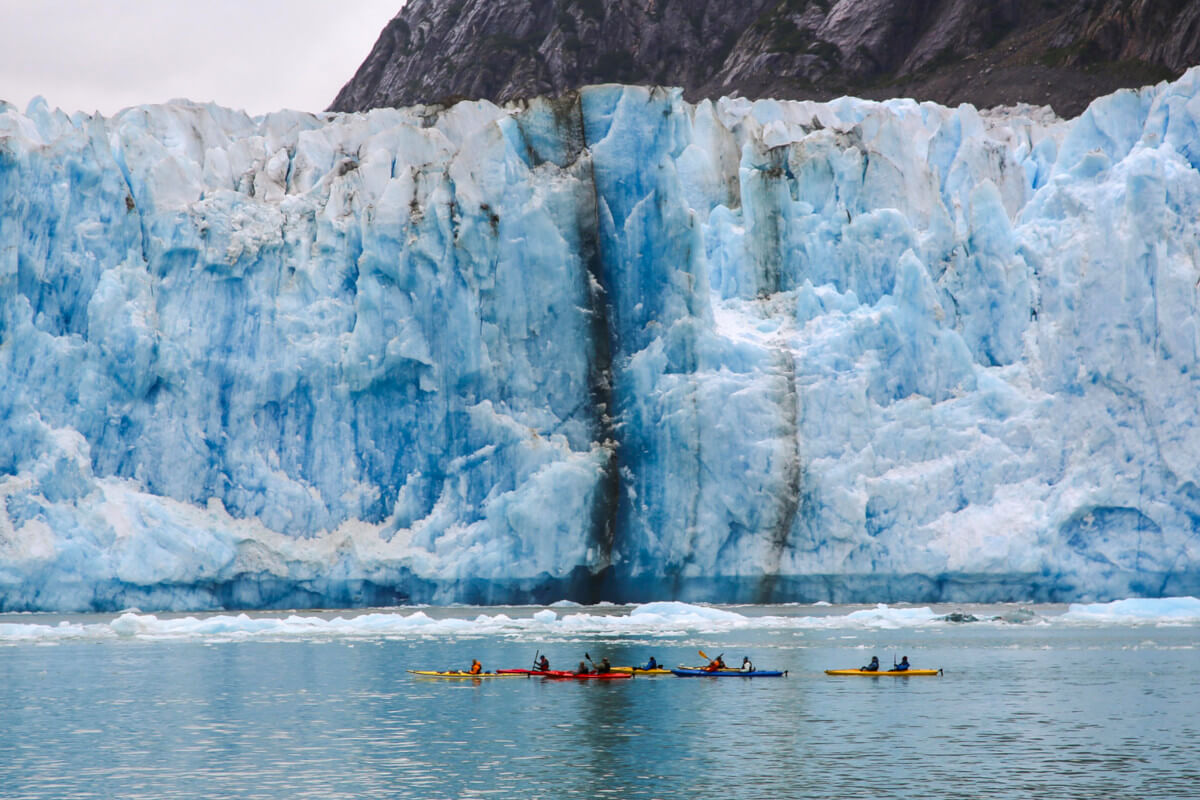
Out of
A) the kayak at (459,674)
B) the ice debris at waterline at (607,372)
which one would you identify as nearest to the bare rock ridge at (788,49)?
the ice debris at waterline at (607,372)

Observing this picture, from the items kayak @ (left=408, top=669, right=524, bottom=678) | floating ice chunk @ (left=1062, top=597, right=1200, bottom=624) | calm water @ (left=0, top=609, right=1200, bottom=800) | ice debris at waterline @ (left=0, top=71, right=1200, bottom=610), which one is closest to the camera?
calm water @ (left=0, top=609, right=1200, bottom=800)

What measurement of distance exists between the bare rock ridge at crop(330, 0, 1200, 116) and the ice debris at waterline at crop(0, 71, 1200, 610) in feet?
52.8

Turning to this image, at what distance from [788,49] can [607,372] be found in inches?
1222

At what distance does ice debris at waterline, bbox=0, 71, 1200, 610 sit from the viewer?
36156 mm

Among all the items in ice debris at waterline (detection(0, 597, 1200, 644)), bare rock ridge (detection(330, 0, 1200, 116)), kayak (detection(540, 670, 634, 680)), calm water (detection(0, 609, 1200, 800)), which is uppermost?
bare rock ridge (detection(330, 0, 1200, 116))

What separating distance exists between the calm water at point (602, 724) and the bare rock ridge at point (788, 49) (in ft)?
102

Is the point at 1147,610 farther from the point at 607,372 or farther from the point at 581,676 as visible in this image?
the point at 581,676

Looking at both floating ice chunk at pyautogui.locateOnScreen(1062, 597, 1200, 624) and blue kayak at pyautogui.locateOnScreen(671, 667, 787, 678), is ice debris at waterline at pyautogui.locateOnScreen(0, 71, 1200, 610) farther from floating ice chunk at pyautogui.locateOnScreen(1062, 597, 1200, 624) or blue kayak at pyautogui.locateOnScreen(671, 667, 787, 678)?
blue kayak at pyautogui.locateOnScreen(671, 667, 787, 678)

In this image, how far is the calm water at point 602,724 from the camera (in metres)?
16.6

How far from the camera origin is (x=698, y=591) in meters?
38.3

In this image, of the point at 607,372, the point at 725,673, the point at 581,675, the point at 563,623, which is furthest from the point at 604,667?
the point at 607,372

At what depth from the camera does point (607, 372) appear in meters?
39.2

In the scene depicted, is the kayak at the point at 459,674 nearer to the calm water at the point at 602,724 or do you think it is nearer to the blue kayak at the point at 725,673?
the calm water at the point at 602,724

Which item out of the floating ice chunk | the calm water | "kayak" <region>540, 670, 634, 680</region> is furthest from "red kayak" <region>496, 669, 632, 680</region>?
the floating ice chunk
